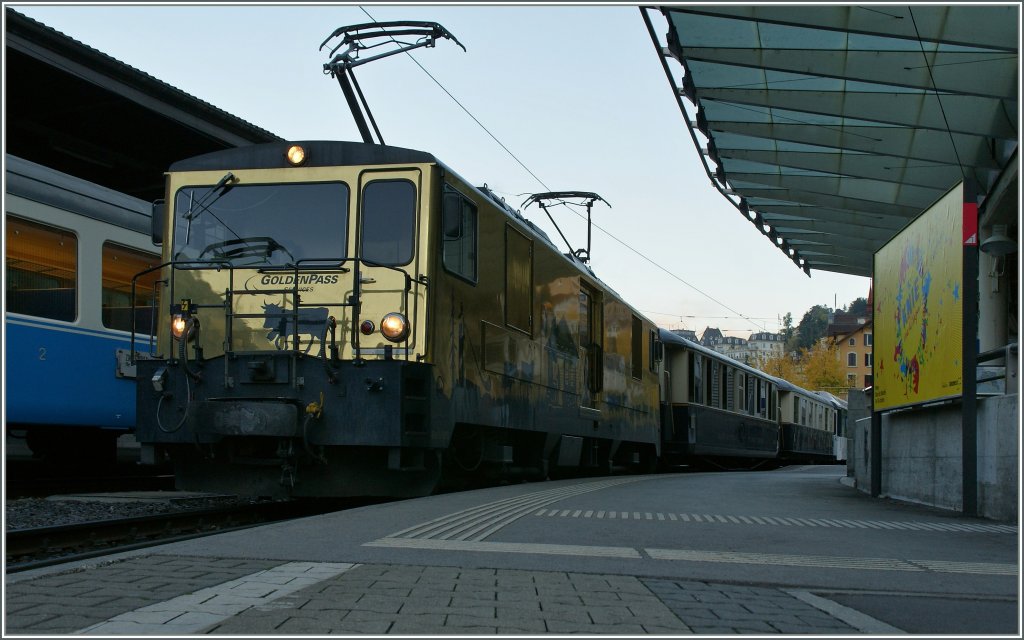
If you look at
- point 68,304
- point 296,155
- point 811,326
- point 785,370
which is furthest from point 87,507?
point 811,326

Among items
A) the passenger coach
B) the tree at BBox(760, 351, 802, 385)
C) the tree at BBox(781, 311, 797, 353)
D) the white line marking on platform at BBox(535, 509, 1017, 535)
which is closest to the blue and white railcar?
the white line marking on platform at BBox(535, 509, 1017, 535)

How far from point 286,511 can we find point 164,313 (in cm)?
223

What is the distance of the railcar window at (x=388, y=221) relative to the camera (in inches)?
383

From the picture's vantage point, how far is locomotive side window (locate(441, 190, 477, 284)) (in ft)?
32.4

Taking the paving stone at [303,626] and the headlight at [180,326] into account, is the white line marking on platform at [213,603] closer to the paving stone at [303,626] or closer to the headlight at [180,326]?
the paving stone at [303,626]

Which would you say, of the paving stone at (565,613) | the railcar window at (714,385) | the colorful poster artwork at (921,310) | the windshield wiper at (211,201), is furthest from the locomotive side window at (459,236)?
the railcar window at (714,385)

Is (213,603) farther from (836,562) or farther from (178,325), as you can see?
(178,325)

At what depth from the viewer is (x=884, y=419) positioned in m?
13.7

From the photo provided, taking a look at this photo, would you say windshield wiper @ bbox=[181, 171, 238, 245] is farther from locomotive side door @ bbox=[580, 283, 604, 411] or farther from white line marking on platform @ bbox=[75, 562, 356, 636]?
locomotive side door @ bbox=[580, 283, 604, 411]

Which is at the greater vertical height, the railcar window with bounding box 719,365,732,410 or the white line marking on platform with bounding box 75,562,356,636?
the railcar window with bounding box 719,365,732,410

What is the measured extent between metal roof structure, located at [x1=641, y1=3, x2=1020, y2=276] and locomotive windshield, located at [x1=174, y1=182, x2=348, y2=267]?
5925mm

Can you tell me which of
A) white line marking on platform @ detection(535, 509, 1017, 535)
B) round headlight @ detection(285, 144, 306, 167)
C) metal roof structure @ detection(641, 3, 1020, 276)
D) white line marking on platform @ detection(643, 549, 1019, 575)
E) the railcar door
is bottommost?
white line marking on platform @ detection(535, 509, 1017, 535)

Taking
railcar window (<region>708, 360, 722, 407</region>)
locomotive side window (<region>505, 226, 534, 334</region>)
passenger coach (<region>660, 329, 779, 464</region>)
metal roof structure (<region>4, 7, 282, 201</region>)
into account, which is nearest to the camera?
locomotive side window (<region>505, 226, 534, 334</region>)

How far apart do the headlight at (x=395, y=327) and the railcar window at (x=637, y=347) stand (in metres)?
9.11
